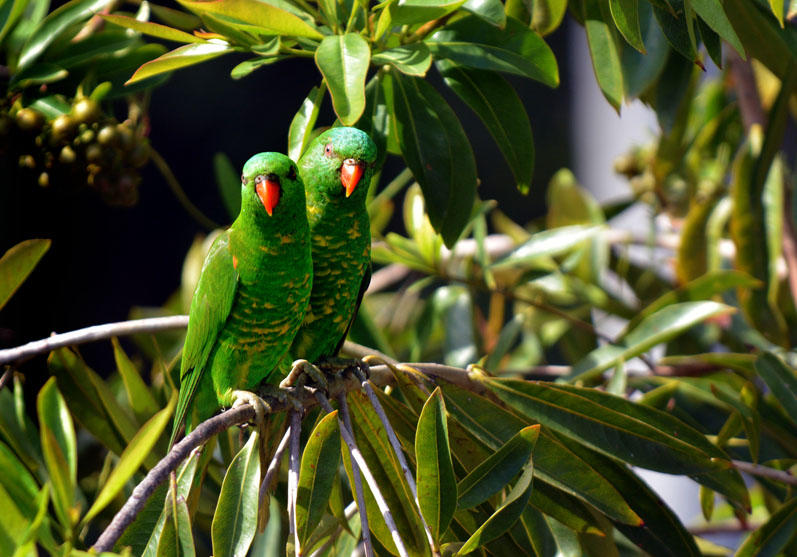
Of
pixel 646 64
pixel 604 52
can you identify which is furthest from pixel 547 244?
pixel 604 52

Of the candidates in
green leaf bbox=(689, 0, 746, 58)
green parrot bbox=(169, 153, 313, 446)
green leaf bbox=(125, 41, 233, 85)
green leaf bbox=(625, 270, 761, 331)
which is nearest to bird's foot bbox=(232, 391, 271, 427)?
green parrot bbox=(169, 153, 313, 446)

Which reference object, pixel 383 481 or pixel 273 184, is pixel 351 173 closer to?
pixel 273 184

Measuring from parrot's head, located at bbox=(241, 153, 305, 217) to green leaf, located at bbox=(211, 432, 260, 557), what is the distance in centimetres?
33

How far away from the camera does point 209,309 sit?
110cm

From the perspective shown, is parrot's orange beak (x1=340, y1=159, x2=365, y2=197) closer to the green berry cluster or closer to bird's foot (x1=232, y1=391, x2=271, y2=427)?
bird's foot (x1=232, y1=391, x2=271, y2=427)

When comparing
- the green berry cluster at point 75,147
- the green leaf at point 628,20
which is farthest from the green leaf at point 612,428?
the green berry cluster at point 75,147

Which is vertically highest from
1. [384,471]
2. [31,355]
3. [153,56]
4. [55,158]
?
[153,56]

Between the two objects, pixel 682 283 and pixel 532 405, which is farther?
pixel 682 283

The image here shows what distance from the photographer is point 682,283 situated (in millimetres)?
1762

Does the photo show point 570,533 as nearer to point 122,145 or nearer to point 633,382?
point 633,382

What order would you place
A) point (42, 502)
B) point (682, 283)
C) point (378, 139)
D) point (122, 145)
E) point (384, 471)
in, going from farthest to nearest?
point (682, 283), point (122, 145), point (378, 139), point (384, 471), point (42, 502)

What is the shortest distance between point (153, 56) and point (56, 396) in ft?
2.27

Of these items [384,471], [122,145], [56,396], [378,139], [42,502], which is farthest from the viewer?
[122,145]

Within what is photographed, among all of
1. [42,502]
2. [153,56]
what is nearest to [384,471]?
[42,502]
